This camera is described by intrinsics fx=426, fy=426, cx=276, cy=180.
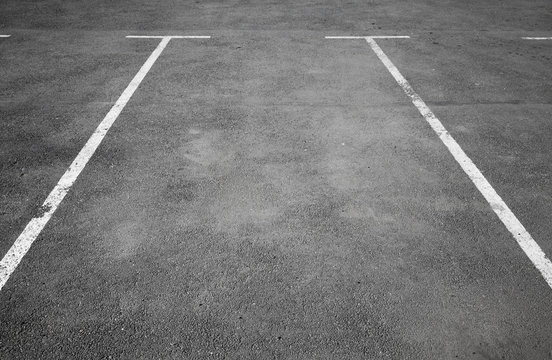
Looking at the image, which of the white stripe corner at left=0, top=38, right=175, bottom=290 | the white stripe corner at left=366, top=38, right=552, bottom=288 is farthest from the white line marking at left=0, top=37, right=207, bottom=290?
the white stripe corner at left=366, top=38, right=552, bottom=288

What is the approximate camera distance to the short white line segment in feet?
11.9

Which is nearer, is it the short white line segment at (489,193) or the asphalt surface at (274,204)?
the asphalt surface at (274,204)

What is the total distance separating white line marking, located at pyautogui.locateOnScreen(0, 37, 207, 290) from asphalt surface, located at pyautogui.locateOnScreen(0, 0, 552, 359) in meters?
0.08

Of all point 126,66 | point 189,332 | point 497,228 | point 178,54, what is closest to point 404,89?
point 497,228

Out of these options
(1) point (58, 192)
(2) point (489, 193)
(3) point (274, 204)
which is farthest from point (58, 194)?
(2) point (489, 193)

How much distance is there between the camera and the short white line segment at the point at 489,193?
362 cm

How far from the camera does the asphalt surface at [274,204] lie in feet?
9.96

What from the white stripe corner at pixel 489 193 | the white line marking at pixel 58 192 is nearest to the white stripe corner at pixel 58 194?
the white line marking at pixel 58 192

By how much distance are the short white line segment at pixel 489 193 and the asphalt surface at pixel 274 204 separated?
3.1 inches

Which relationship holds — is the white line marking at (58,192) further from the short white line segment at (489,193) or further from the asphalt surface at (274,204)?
the short white line segment at (489,193)

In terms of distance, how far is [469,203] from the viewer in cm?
428

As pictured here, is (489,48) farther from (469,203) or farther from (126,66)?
(126,66)

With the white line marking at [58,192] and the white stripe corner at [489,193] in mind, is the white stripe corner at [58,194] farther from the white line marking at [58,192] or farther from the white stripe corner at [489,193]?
the white stripe corner at [489,193]

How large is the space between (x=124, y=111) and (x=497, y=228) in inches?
189
